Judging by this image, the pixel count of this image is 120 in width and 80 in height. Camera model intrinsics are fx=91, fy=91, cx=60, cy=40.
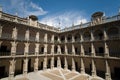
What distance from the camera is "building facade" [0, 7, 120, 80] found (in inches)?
790

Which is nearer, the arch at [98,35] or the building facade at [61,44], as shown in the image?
the building facade at [61,44]

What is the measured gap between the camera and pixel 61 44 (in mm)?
31953

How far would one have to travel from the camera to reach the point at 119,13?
1920 cm

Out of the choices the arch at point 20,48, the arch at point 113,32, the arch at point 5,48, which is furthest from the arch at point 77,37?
the arch at point 5,48

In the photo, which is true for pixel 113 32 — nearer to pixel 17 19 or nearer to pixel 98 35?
pixel 98 35

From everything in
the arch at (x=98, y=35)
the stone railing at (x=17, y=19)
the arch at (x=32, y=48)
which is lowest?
the arch at (x=32, y=48)

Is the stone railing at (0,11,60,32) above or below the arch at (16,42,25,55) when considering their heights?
→ above

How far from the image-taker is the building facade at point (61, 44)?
65.9ft

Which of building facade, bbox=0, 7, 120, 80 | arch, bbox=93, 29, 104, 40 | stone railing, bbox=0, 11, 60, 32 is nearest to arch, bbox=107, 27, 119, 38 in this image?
building facade, bbox=0, 7, 120, 80

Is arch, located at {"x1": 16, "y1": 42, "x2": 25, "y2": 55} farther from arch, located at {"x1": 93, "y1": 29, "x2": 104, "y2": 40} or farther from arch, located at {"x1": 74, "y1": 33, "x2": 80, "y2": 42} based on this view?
arch, located at {"x1": 93, "y1": 29, "x2": 104, "y2": 40}

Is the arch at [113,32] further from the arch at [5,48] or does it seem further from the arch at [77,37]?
the arch at [5,48]

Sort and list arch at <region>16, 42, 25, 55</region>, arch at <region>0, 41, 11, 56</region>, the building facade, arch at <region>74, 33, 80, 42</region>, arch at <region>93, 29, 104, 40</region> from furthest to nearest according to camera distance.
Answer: arch at <region>74, 33, 80, 42</region> → arch at <region>16, 42, 25, 55</region> → arch at <region>93, 29, 104, 40</region> → arch at <region>0, 41, 11, 56</region> → the building facade

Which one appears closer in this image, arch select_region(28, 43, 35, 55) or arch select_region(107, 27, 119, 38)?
arch select_region(107, 27, 119, 38)

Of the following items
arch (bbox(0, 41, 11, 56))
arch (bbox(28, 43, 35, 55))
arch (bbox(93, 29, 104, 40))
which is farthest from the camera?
arch (bbox(28, 43, 35, 55))
